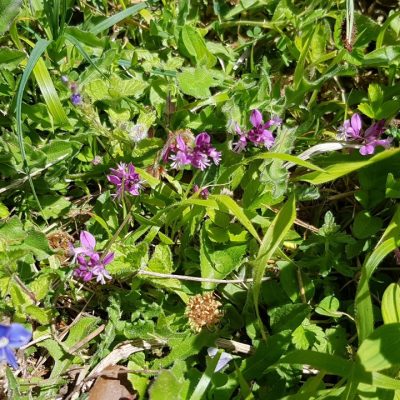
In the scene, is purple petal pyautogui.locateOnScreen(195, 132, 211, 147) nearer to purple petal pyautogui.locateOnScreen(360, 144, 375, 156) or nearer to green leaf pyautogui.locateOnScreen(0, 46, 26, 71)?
purple petal pyautogui.locateOnScreen(360, 144, 375, 156)

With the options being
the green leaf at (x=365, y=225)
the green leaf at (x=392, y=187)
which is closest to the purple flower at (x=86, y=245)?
the green leaf at (x=365, y=225)

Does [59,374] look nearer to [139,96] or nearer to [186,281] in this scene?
[186,281]

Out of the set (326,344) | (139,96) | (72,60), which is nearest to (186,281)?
(326,344)

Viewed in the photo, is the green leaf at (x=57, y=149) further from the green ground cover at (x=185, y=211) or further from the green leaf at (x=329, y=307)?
the green leaf at (x=329, y=307)

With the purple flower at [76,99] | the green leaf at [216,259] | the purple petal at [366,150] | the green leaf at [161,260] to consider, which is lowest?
the green leaf at [216,259]

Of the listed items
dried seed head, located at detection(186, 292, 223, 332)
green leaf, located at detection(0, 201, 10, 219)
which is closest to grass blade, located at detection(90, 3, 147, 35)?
green leaf, located at detection(0, 201, 10, 219)

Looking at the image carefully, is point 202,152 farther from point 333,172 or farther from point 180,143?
point 333,172
